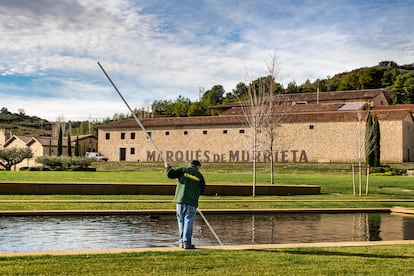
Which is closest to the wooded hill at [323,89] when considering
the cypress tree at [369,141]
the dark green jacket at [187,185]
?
the cypress tree at [369,141]

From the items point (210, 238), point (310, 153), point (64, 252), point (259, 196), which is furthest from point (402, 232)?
point (310, 153)

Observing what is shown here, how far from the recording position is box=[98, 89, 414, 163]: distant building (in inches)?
1918

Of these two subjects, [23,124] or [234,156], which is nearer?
[234,156]

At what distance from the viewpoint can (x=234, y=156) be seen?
55.2 meters

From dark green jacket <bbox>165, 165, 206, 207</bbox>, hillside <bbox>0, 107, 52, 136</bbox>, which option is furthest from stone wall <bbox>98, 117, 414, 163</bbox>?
hillside <bbox>0, 107, 52, 136</bbox>

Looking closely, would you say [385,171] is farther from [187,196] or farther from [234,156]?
[187,196]

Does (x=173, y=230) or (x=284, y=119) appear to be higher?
(x=284, y=119)

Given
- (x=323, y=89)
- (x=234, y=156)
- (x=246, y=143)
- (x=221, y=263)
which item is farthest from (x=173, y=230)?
(x=323, y=89)

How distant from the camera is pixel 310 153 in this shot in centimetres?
5150

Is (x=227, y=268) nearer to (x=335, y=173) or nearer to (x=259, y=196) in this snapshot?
(x=259, y=196)

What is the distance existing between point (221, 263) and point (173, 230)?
4.86 meters

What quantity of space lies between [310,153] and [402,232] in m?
39.5

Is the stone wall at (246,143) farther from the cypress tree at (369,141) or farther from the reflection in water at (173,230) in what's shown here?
the reflection in water at (173,230)

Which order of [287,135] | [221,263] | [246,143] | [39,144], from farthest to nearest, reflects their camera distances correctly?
1. [39,144]
2. [246,143]
3. [287,135]
4. [221,263]
